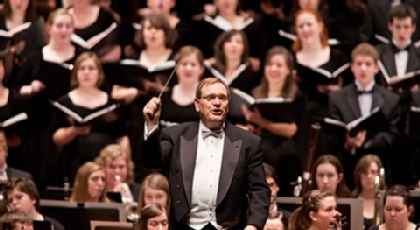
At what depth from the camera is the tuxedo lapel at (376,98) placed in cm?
756

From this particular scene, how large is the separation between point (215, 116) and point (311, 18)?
3.59m

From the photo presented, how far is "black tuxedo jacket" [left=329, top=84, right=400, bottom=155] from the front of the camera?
7.48 m

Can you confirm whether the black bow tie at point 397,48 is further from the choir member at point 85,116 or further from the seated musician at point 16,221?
the seated musician at point 16,221

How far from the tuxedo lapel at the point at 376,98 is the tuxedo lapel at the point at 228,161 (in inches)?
126

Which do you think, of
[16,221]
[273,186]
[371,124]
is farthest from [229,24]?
[16,221]

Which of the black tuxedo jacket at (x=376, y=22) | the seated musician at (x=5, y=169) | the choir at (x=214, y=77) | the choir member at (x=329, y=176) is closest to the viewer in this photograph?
the choir member at (x=329, y=176)

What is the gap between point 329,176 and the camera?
700cm

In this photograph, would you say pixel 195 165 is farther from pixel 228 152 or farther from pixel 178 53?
pixel 178 53

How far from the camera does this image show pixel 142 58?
802 centimetres

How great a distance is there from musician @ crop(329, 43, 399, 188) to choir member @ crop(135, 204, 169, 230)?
5.91 ft

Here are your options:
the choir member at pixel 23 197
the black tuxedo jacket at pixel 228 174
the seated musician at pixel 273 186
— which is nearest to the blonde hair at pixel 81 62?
the choir member at pixel 23 197

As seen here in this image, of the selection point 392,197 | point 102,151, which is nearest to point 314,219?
point 392,197

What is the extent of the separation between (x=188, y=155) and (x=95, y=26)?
392 cm

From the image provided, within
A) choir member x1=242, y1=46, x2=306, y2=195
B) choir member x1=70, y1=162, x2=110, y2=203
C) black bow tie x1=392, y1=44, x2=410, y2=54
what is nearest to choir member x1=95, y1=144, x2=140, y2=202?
choir member x1=70, y1=162, x2=110, y2=203
